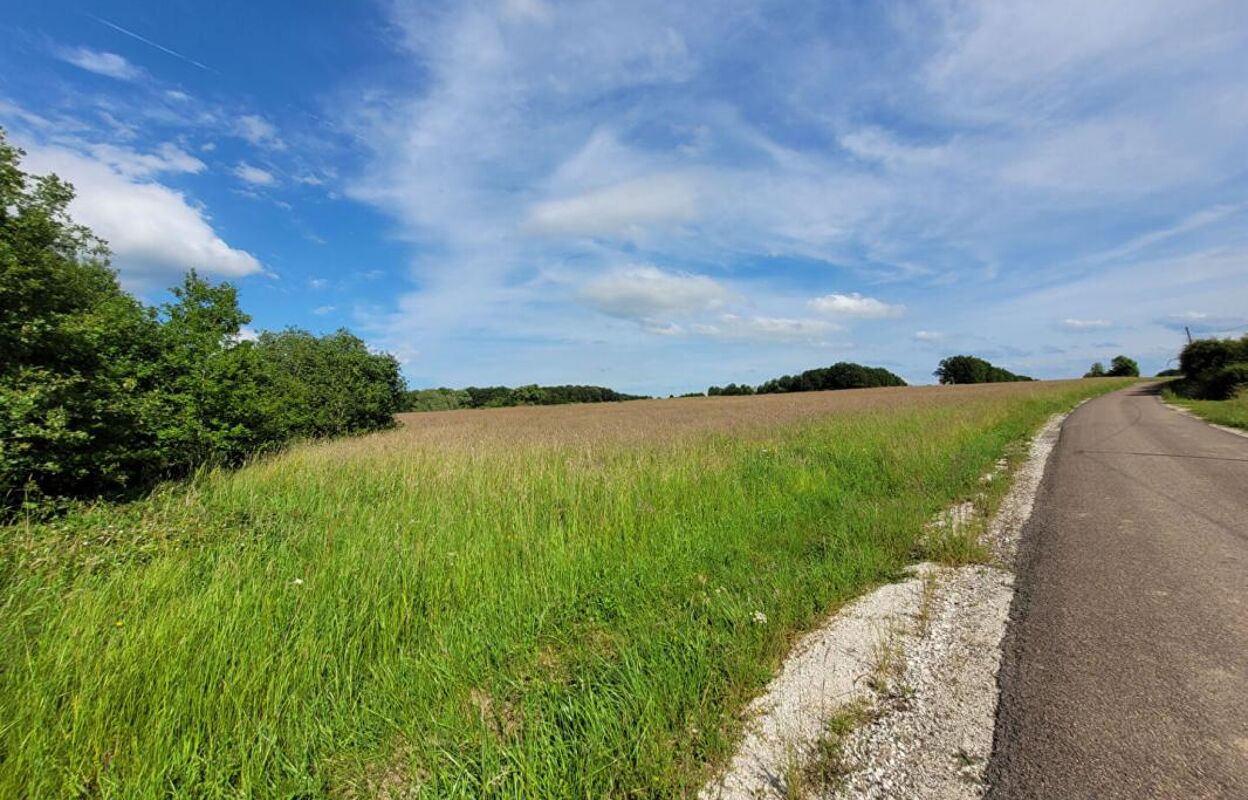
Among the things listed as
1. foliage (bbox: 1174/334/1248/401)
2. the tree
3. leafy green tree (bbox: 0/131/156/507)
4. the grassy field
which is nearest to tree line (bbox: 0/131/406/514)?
leafy green tree (bbox: 0/131/156/507)

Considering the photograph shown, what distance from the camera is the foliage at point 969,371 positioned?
8888 centimetres

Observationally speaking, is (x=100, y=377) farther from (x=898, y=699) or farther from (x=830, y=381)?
(x=830, y=381)

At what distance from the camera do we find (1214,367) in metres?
34.1

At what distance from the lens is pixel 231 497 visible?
7.33 meters

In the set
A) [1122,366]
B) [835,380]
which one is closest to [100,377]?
[835,380]

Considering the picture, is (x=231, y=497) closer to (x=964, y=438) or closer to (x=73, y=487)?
(x=73, y=487)

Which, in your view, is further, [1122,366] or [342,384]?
[1122,366]

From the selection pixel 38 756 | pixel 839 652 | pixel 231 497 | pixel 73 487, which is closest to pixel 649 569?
pixel 839 652

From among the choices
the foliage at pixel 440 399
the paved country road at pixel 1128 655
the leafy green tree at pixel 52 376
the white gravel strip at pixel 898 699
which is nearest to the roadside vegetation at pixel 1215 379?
the paved country road at pixel 1128 655

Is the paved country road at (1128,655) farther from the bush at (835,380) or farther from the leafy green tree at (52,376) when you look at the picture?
the bush at (835,380)

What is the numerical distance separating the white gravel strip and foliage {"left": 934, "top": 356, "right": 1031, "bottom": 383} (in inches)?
4101

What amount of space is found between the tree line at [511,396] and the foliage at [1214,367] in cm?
5867

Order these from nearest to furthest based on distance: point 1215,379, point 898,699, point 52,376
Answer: point 898,699 → point 52,376 → point 1215,379

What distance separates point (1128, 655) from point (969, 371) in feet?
348
